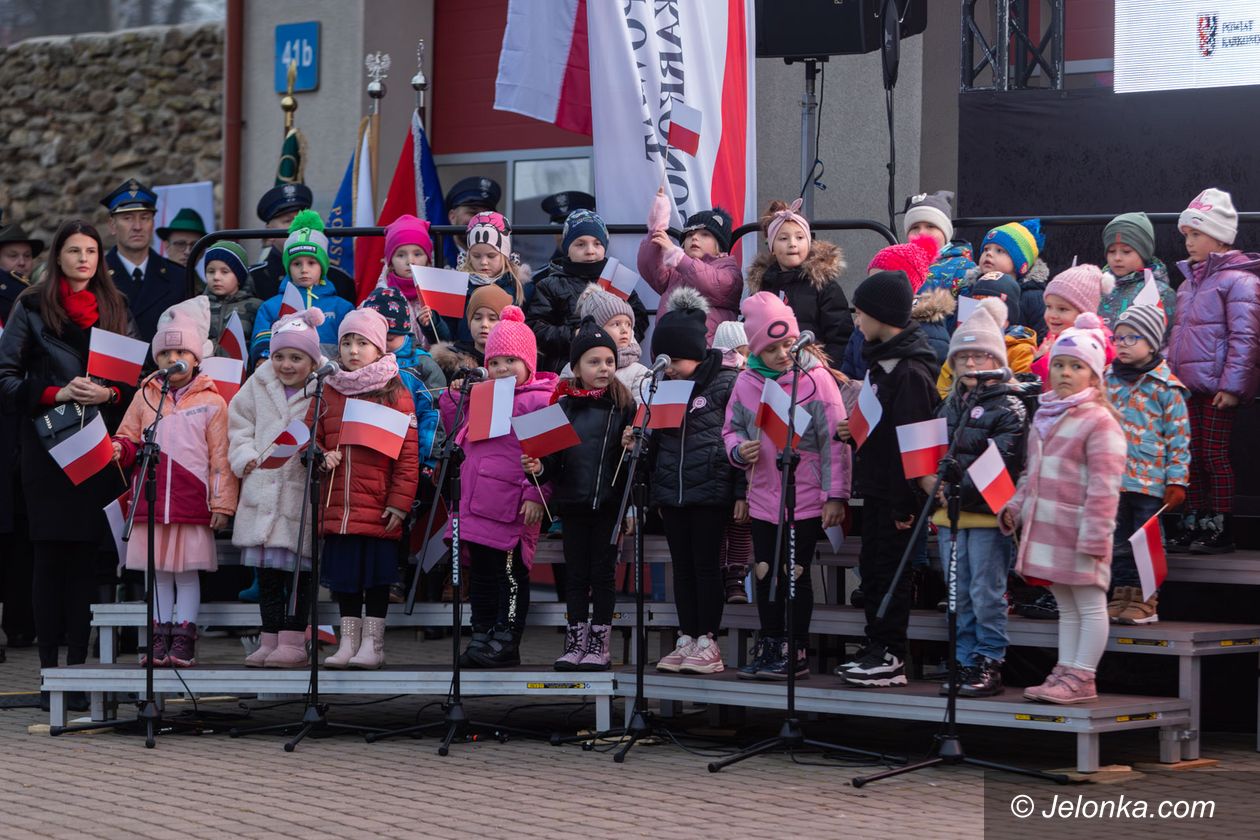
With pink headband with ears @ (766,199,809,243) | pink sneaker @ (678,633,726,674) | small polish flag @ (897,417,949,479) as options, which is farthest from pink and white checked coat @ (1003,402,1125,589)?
pink headband with ears @ (766,199,809,243)

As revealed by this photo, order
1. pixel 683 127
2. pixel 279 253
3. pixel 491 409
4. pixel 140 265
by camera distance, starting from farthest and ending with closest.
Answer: pixel 279 253, pixel 140 265, pixel 683 127, pixel 491 409

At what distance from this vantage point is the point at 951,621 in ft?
23.3

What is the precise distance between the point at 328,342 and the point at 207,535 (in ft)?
4.94

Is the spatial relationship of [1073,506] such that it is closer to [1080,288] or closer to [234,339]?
[1080,288]

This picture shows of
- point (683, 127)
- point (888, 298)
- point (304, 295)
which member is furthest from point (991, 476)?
point (304, 295)

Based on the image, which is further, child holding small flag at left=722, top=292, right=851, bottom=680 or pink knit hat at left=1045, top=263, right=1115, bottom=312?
pink knit hat at left=1045, top=263, right=1115, bottom=312

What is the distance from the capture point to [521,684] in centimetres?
810

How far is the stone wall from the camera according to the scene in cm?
1606

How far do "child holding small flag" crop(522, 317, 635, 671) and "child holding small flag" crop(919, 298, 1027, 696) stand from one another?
5.06 ft

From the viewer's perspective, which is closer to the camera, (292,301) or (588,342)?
(588,342)

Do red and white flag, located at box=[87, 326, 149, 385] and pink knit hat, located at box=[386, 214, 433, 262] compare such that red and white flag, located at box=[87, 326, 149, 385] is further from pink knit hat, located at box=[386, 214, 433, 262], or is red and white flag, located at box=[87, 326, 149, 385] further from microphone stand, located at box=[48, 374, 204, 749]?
pink knit hat, located at box=[386, 214, 433, 262]

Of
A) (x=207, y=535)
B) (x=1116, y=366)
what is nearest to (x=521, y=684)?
(x=207, y=535)

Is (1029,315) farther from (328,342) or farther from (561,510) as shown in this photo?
(328,342)

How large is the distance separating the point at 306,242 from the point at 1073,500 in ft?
15.2
